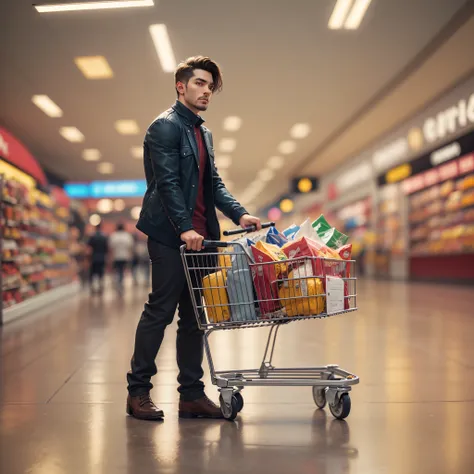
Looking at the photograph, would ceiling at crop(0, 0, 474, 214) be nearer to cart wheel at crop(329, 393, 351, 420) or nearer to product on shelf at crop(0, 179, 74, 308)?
product on shelf at crop(0, 179, 74, 308)

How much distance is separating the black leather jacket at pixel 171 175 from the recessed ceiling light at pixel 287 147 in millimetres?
14290

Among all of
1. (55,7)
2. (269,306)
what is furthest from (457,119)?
(269,306)

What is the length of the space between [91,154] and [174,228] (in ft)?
53.9

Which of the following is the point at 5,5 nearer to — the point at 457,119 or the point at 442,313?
the point at 442,313

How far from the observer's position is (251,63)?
1023 centimetres

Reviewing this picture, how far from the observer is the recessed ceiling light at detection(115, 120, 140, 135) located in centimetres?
1435

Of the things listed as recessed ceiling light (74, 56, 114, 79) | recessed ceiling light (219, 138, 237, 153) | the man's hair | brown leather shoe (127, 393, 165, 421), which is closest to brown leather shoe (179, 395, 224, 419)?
brown leather shoe (127, 393, 165, 421)

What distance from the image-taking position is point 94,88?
1155cm

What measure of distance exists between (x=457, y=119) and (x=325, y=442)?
38.1ft

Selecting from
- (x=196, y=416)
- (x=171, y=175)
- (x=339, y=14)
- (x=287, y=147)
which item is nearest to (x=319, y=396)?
(x=196, y=416)

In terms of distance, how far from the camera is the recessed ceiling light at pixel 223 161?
19305mm

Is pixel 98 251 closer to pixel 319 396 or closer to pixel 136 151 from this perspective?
pixel 136 151

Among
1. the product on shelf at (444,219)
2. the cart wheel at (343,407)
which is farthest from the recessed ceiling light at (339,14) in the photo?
the cart wheel at (343,407)

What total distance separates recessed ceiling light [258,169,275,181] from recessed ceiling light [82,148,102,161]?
6.24 meters
